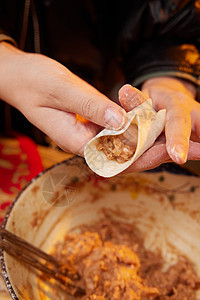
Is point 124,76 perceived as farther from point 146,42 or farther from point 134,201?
point 134,201

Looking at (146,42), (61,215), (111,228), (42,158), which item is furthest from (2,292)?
(146,42)

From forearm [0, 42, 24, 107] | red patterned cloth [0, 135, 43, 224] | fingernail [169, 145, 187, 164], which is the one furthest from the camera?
red patterned cloth [0, 135, 43, 224]

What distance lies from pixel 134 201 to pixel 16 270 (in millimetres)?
535

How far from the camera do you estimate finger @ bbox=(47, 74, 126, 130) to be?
24.5 inches

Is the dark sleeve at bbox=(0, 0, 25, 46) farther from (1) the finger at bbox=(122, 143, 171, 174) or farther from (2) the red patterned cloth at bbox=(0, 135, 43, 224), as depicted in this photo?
(1) the finger at bbox=(122, 143, 171, 174)

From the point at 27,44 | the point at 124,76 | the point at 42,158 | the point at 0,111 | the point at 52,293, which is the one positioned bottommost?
the point at 52,293

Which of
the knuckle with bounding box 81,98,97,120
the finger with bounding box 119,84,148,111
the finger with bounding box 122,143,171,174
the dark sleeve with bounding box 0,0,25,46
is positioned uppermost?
the dark sleeve with bounding box 0,0,25,46

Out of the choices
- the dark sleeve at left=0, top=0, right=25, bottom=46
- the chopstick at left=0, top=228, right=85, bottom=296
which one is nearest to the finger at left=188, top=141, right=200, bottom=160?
the chopstick at left=0, top=228, right=85, bottom=296

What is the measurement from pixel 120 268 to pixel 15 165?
1.93ft

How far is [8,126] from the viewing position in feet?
4.12

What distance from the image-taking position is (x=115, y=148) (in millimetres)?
691

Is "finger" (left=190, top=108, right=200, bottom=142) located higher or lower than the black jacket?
lower

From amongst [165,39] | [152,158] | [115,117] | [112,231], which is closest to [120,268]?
[112,231]

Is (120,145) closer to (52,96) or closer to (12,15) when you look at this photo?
(52,96)
